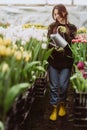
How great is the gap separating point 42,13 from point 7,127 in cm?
979

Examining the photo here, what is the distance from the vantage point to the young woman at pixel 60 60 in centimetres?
481

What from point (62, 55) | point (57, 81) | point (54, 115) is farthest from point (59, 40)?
point (54, 115)

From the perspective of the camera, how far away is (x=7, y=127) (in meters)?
2.56

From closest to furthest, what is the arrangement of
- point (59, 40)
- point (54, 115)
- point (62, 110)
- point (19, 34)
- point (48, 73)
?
point (19, 34)
point (59, 40)
point (54, 115)
point (62, 110)
point (48, 73)

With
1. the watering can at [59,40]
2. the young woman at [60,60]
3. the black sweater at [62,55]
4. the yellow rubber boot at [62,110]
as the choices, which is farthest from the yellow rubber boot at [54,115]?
the watering can at [59,40]

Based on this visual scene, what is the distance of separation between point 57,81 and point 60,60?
0.28 metres

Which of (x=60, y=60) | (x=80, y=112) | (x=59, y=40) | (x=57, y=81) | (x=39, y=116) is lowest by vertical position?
(x=39, y=116)

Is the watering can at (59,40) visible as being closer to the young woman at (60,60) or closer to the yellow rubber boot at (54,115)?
the young woman at (60,60)

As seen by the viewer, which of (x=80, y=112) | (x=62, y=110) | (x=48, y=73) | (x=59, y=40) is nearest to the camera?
(x=80, y=112)

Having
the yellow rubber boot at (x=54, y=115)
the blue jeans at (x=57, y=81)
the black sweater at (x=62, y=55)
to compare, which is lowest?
the yellow rubber boot at (x=54, y=115)

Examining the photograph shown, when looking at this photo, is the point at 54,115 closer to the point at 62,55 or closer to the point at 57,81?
the point at 57,81

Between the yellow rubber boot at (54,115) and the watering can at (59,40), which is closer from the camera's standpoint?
the watering can at (59,40)

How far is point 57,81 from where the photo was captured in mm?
4992

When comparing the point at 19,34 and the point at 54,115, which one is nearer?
the point at 19,34
